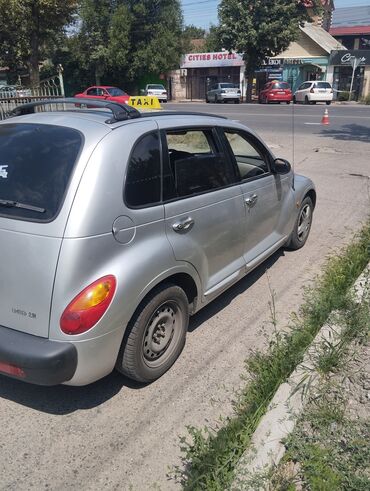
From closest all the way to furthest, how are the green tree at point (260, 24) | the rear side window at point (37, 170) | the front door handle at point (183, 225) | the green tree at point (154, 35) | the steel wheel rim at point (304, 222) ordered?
1. the rear side window at point (37, 170)
2. the front door handle at point (183, 225)
3. the steel wheel rim at point (304, 222)
4. the green tree at point (260, 24)
5. the green tree at point (154, 35)

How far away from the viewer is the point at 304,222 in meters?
5.53

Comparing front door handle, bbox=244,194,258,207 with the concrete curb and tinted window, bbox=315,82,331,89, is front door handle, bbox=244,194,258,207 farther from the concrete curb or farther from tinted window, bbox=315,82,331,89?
tinted window, bbox=315,82,331,89

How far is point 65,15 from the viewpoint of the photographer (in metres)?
22.3

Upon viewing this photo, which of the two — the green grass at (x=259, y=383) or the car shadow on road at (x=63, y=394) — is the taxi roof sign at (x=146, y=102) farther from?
the car shadow on road at (x=63, y=394)

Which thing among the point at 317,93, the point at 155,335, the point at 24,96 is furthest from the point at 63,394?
the point at 317,93

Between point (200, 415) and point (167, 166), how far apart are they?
5.32ft

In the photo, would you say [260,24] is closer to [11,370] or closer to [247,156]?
[247,156]

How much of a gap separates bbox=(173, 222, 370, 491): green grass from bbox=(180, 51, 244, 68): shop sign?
43.6m

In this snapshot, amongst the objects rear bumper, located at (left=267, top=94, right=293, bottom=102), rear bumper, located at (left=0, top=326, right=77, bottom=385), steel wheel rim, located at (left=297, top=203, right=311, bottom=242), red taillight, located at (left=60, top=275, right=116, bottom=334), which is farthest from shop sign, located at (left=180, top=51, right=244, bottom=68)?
rear bumper, located at (left=0, top=326, right=77, bottom=385)

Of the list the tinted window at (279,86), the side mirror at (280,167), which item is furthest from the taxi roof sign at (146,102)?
the tinted window at (279,86)

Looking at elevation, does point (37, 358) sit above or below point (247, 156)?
below

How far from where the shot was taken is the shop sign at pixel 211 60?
4475cm

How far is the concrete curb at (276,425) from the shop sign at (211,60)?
45177 mm

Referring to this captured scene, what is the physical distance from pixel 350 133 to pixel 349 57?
89.4 feet
